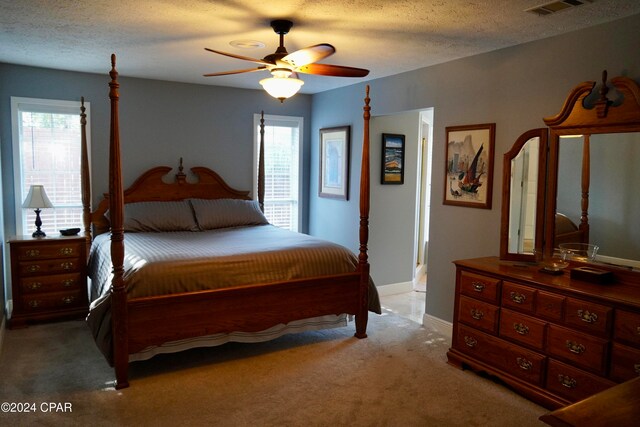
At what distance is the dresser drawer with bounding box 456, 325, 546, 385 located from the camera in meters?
2.87

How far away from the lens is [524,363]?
2.93 m

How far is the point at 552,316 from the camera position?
9.06 ft

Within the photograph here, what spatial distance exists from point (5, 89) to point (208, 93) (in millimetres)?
1984

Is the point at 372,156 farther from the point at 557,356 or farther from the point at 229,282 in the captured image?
the point at 557,356

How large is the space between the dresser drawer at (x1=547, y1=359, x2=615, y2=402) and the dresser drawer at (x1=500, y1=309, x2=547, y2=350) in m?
0.15

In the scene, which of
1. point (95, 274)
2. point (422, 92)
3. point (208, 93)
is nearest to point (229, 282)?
point (95, 274)

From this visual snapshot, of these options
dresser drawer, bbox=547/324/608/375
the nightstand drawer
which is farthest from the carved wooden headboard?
dresser drawer, bbox=547/324/608/375

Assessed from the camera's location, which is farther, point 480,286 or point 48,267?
point 48,267

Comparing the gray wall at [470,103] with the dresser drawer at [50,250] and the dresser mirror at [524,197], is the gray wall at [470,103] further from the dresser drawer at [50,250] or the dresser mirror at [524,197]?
the dresser drawer at [50,250]

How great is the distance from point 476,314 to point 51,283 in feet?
12.1

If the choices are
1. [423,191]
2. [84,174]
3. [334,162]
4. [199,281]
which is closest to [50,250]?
[84,174]

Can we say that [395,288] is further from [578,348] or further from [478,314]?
[578,348]

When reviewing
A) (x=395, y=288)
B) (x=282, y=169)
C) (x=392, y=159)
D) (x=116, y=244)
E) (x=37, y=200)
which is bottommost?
(x=395, y=288)

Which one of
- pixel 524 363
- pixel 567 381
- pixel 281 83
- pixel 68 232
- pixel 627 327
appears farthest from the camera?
pixel 68 232
